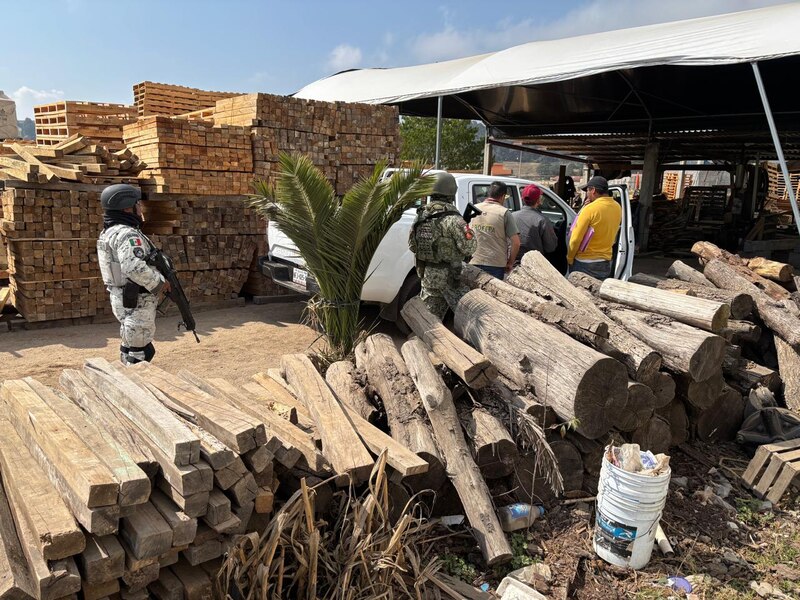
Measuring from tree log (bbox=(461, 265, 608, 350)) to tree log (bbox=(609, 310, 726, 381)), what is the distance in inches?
25.2

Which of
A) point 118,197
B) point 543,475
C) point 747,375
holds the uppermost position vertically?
point 118,197

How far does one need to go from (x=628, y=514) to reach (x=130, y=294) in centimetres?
394

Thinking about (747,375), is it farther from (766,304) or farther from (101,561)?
(101,561)

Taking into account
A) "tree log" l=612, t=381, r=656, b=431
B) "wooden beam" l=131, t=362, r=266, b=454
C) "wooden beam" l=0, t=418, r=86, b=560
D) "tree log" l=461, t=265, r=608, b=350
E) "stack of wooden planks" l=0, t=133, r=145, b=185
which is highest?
"stack of wooden planks" l=0, t=133, r=145, b=185

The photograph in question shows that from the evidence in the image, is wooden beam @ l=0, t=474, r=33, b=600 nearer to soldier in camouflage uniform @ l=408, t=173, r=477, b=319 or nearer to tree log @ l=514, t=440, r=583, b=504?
tree log @ l=514, t=440, r=583, b=504

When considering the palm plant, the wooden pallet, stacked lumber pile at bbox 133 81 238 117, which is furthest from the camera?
stacked lumber pile at bbox 133 81 238 117

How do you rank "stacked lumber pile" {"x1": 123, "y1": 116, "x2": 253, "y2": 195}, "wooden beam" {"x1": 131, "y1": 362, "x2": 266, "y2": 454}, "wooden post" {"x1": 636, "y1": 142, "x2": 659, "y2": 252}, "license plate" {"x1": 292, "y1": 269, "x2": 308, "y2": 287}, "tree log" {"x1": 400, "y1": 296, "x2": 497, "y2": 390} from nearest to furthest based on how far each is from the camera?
1. "wooden beam" {"x1": 131, "y1": 362, "x2": 266, "y2": 454}
2. "tree log" {"x1": 400, "y1": 296, "x2": 497, "y2": 390}
3. "license plate" {"x1": 292, "y1": 269, "x2": 308, "y2": 287}
4. "stacked lumber pile" {"x1": 123, "y1": 116, "x2": 253, "y2": 195}
5. "wooden post" {"x1": 636, "y1": 142, "x2": 659, "y2": 252}

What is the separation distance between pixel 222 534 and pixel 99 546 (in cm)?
52

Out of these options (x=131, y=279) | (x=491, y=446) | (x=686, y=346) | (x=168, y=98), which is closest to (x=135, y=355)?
(x=131, y=279)

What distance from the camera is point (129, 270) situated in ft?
15.2

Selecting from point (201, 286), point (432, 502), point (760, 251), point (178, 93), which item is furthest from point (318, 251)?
point (760, 251)

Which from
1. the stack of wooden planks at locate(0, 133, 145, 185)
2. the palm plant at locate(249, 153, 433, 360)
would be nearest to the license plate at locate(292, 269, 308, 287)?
the palm plant at locate(249, 153, 433, 360)

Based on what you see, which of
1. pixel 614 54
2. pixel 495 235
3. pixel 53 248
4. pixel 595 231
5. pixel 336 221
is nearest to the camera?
pixel 336 221

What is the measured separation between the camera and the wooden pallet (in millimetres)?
4281
